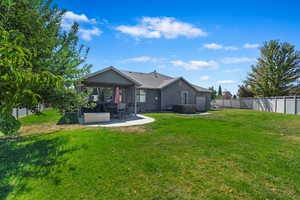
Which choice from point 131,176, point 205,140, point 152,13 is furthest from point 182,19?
point 131,176

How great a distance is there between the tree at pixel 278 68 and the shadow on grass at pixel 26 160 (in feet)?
98.9

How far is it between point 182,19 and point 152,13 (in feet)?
7.39

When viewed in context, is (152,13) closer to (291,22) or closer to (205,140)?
(205,140)

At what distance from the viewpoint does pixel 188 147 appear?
5.29m

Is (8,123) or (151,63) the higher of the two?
(151,63)

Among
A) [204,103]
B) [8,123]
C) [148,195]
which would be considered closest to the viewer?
[8,123]

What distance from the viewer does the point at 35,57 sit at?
4195mm

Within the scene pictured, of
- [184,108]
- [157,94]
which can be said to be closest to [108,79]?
[157,94]

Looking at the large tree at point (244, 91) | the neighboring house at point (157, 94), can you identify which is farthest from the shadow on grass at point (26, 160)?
the large tree at point (244, 91)

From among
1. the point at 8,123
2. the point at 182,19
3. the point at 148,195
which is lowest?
the point at 148,195

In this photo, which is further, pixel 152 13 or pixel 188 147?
pixel 152 13

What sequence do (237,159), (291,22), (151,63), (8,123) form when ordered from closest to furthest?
(8,123) → (237,159) → (291,22) → (151,63)

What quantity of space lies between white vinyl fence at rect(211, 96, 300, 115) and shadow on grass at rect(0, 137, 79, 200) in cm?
2057

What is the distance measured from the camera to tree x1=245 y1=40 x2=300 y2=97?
79.2ft
